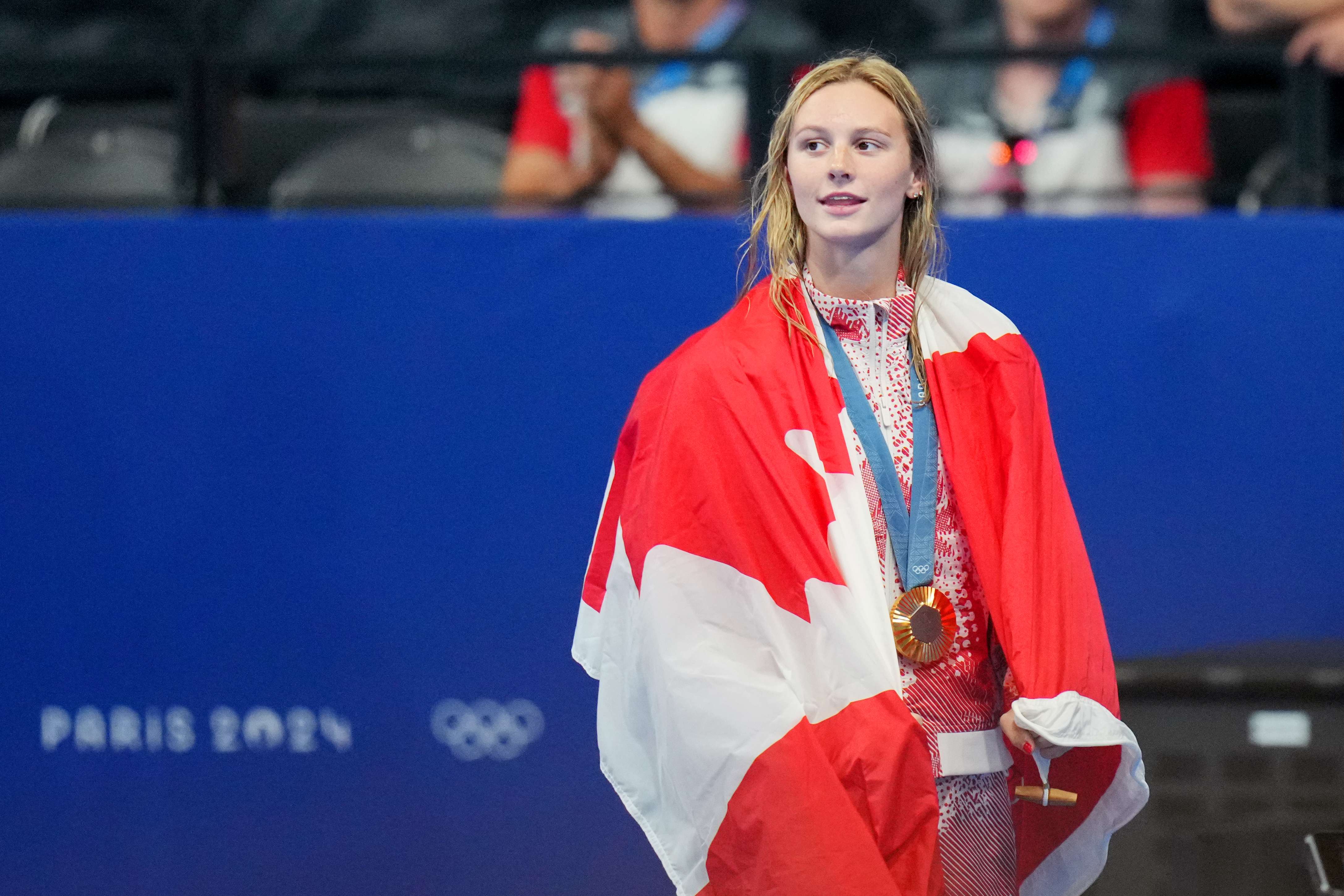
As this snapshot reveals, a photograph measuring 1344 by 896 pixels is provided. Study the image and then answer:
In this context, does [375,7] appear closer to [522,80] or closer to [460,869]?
[522,80]

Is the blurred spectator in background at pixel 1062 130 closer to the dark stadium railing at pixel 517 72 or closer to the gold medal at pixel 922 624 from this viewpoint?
the dark stadium railing at pixel 517 72

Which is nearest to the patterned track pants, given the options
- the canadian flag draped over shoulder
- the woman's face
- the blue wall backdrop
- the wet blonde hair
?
the canadian flag draped over shoulder

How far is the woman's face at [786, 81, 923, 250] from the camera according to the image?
5.17ft

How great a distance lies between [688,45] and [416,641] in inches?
49.9

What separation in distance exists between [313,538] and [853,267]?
1.43m

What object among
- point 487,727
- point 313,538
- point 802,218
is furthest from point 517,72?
point 802,218

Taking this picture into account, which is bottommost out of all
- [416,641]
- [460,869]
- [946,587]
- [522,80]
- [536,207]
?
[460,869]

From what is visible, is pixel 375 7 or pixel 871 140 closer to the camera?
pixel 871 140

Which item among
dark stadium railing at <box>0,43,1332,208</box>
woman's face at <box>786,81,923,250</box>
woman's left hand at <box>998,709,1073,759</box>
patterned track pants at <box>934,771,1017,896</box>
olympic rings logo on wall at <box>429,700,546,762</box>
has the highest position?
dark stadium railing at <box>0,43,1332,208</box>

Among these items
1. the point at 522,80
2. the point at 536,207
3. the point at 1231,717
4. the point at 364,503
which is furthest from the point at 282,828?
the point at 1231,717

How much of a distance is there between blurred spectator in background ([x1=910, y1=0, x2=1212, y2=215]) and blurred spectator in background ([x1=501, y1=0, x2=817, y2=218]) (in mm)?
325

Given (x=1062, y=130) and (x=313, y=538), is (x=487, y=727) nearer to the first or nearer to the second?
(x=313, y=538)

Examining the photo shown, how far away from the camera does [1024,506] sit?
61.7 inches

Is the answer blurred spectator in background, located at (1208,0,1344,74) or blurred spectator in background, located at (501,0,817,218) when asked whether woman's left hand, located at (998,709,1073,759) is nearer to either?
blurred spectator in background, located at (501,0,817,218)
